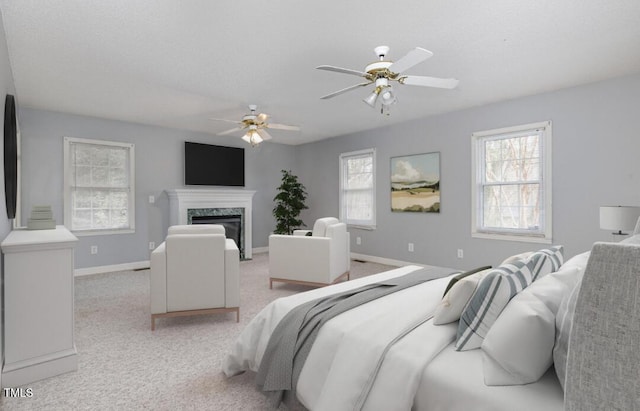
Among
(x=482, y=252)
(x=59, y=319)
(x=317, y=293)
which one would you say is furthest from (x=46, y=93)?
(x=482, y=252)

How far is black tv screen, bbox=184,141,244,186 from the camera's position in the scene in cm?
633

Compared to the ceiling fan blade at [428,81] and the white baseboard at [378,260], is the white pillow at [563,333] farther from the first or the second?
the white baseboard at [378,260]

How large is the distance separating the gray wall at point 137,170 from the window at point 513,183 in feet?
14.4

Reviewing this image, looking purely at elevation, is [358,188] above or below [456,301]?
above

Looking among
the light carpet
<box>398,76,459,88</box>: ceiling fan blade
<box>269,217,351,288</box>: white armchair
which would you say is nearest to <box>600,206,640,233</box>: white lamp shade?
<box>398,76,459,88</box>: ceiling fan blade

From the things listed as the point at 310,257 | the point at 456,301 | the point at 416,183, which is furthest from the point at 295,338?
the point at 416,183

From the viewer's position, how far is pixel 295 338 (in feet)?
5.64

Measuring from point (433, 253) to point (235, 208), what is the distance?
149 inches

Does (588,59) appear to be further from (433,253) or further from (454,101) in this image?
(433,253)

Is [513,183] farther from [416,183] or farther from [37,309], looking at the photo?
[37,309]

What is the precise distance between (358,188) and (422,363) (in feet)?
17.8

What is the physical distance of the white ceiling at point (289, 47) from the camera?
93.3 inches

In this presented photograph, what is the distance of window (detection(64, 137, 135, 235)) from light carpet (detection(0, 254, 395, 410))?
5.80 ft

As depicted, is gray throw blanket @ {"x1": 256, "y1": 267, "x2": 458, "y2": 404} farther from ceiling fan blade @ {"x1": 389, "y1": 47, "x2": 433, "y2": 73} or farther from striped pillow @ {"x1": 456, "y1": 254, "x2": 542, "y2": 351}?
ceiling fan blade @ {"x1": 389, "y1": 47, "x2": 433, "y2": 73}
